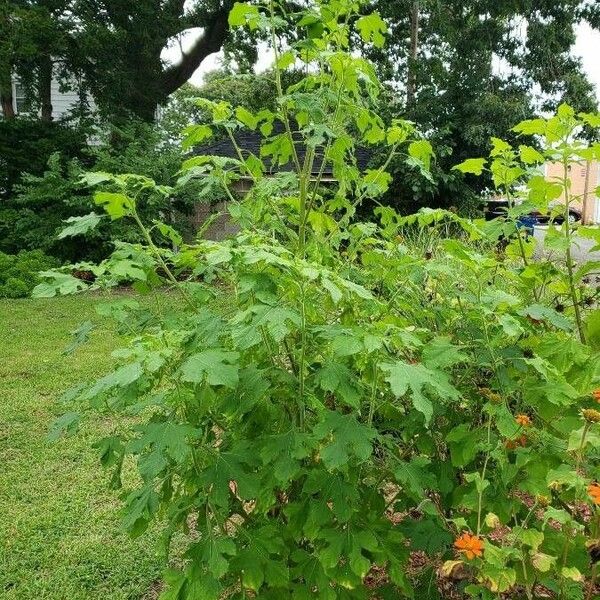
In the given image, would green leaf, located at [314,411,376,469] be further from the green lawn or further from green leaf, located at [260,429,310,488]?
the green lawn

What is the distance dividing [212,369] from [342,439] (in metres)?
0.38

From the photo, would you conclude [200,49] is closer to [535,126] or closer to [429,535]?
[535,126]

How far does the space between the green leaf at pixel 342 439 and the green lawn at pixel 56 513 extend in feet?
2.88

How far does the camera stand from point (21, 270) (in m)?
9.91

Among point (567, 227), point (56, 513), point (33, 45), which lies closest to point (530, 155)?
point (567, 227)

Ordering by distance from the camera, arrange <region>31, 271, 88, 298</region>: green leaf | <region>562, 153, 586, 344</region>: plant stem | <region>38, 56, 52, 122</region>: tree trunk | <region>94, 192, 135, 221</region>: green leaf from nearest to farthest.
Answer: <region>31, 271, 88, 298</region>: green leaf < <region>94, 192, 135, 221</region>: green leaf < <region>562, 153, 586, 344</region>: plant stem < <region>38, 56, 52, 122</region>: tree trunk

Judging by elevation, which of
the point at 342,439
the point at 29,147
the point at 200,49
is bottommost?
the point at 342,439

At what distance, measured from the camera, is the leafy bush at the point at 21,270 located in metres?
9.50

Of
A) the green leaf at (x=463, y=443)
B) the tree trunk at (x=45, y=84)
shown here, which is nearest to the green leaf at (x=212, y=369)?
the green leaf at (x=463, y=443)

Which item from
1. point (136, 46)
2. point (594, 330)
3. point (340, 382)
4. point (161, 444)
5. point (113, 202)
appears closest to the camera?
point (161, 444)

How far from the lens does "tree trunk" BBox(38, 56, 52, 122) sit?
12.9 meters

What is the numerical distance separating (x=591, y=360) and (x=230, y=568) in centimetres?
116

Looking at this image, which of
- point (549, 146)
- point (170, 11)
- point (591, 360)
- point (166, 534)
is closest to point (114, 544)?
point (166, 534)

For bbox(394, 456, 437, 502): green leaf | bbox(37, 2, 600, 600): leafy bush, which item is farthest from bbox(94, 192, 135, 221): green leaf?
bbox(394, 456, 437, 502): green leaf
